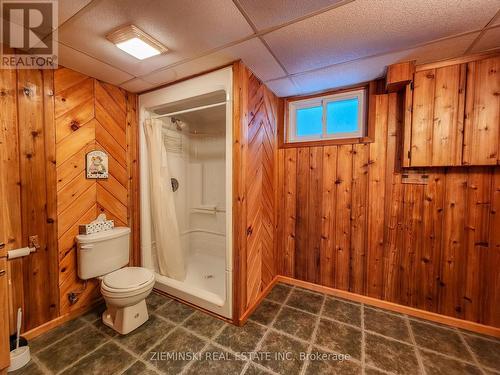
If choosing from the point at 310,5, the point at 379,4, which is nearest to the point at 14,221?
the point at 310,5

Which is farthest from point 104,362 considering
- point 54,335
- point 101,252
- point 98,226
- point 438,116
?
point 438,116

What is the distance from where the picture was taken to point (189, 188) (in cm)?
324

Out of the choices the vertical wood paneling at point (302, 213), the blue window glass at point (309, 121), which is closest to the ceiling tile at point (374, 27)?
the blue window glass at point (309, 121)

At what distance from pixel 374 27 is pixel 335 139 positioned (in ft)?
3.50

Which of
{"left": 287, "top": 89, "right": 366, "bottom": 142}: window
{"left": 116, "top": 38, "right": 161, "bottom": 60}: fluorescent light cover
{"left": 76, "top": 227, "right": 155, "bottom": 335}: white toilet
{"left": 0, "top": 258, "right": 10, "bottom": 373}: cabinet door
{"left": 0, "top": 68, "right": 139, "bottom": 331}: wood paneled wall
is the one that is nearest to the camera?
{"left": 0, "top": 258, "right": 10, "bottom": 373}: cabinet door

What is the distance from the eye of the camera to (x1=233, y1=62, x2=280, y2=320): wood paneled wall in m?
1.79

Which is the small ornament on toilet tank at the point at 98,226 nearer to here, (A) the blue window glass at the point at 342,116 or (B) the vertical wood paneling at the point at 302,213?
(B) the vertical wood paneling at the point at 302,213

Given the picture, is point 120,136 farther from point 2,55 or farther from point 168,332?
point 168,332

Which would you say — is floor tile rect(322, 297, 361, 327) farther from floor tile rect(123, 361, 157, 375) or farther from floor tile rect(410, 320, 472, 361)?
floor tile rect(123, 361, 157, 375)

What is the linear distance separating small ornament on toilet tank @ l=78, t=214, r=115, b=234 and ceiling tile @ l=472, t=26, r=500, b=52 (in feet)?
11.0

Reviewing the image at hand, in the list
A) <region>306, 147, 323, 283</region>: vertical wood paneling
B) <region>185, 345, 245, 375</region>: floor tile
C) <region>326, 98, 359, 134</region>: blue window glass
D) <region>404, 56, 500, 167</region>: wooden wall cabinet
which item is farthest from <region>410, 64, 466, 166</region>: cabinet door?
<region>185, 345, 245, 375</region>: floor tile

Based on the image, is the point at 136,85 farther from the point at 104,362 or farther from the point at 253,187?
the point at 104,362

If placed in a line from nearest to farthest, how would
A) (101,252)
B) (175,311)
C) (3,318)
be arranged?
1. (3,318)
2. (101,252)
3. (175,311)

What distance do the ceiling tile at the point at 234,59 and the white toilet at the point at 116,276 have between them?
1573 mm
